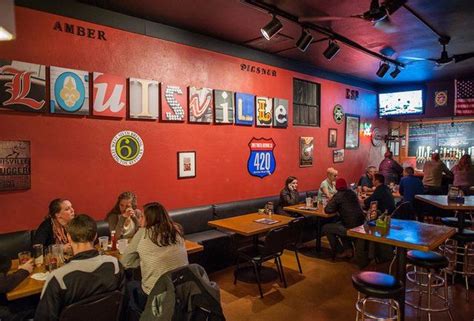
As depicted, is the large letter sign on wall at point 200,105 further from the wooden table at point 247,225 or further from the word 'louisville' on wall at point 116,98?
the wooden table at point 247,225

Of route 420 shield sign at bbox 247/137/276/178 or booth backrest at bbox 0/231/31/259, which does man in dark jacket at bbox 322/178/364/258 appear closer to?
route 420 shield sign at bbox 247/137/276/178

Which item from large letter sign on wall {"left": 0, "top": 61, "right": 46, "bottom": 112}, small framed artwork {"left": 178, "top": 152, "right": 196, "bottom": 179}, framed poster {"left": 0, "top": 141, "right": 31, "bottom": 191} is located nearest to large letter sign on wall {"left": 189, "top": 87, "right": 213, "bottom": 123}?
small framed artwork {"left": 178, "top": 152, "right": 196, "bottom": 179}

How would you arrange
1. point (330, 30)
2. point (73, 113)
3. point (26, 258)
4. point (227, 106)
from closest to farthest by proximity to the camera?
point (26, 258) → point (73, 113) → point (330, 30) → point (227, 106)

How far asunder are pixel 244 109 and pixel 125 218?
2930mm

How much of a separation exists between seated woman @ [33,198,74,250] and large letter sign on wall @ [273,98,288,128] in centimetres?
408

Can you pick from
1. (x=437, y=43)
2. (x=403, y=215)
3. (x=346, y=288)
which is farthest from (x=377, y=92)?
(x=346, y=288)

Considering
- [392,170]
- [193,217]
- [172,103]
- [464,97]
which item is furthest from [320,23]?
[464,97]

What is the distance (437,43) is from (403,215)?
10.5ft

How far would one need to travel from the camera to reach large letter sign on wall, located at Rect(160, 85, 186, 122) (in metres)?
4.68

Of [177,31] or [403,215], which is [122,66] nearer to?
[177,31]

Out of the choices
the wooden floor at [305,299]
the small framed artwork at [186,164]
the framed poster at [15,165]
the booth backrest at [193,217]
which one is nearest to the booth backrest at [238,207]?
the booth backrest at [193,217]

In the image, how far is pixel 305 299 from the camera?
3889 mm

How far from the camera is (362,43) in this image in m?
5.51

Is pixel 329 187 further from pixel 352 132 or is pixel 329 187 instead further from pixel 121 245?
pixel 121 245
